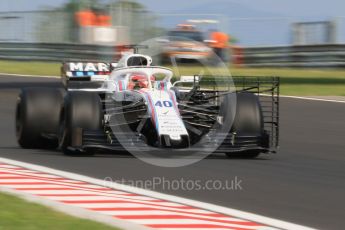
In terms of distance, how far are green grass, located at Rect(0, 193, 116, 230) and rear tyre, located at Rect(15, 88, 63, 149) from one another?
16.1 feet

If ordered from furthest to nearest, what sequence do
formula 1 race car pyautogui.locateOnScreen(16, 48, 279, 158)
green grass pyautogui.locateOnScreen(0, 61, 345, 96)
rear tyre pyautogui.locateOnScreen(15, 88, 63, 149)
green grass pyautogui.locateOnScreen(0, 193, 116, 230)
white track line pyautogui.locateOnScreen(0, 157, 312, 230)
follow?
1. green grass pyautogui.locateOnScreen(0, 61, 345, 96)
2. rear tyre pyautogui.locateOnScreen(15, 88, 63, 149)
3. formula 1 race car pyautogui.locateOnScreen(16, 48, 279, 158)
4. white track line pyautogui.locateOnScreen(0, 157, 312, 230)
5. green grass pyautogui.locateOnScreen(0, 193, 116, 230)

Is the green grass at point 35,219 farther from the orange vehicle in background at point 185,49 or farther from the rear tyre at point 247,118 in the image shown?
the orange vehicle in background at point 185,49

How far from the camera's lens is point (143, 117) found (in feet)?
38.5

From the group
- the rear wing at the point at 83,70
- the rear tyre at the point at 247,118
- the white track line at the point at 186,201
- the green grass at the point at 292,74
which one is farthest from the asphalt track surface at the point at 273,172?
the green grass at the point at 292,74

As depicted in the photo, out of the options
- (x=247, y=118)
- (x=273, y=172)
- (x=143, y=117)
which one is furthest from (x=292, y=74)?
(x=273, y=172)

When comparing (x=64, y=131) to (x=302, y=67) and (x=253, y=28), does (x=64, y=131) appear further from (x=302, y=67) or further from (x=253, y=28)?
(x=253, y=28)

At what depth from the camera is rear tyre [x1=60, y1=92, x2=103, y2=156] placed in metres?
11.5

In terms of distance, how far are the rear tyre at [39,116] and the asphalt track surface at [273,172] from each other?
229mm

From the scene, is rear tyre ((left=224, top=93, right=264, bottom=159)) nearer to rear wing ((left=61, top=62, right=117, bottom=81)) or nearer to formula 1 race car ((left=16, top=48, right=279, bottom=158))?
formula 1 race car ((left=16, top=48, right=279, bottom=158))

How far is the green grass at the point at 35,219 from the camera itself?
22.4 ft

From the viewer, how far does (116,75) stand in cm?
1268

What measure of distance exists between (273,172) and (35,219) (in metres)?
4.24

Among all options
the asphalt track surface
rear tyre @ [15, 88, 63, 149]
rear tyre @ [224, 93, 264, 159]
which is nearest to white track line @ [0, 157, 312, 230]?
the asphalt track surface

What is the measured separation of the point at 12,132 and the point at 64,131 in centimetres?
387
